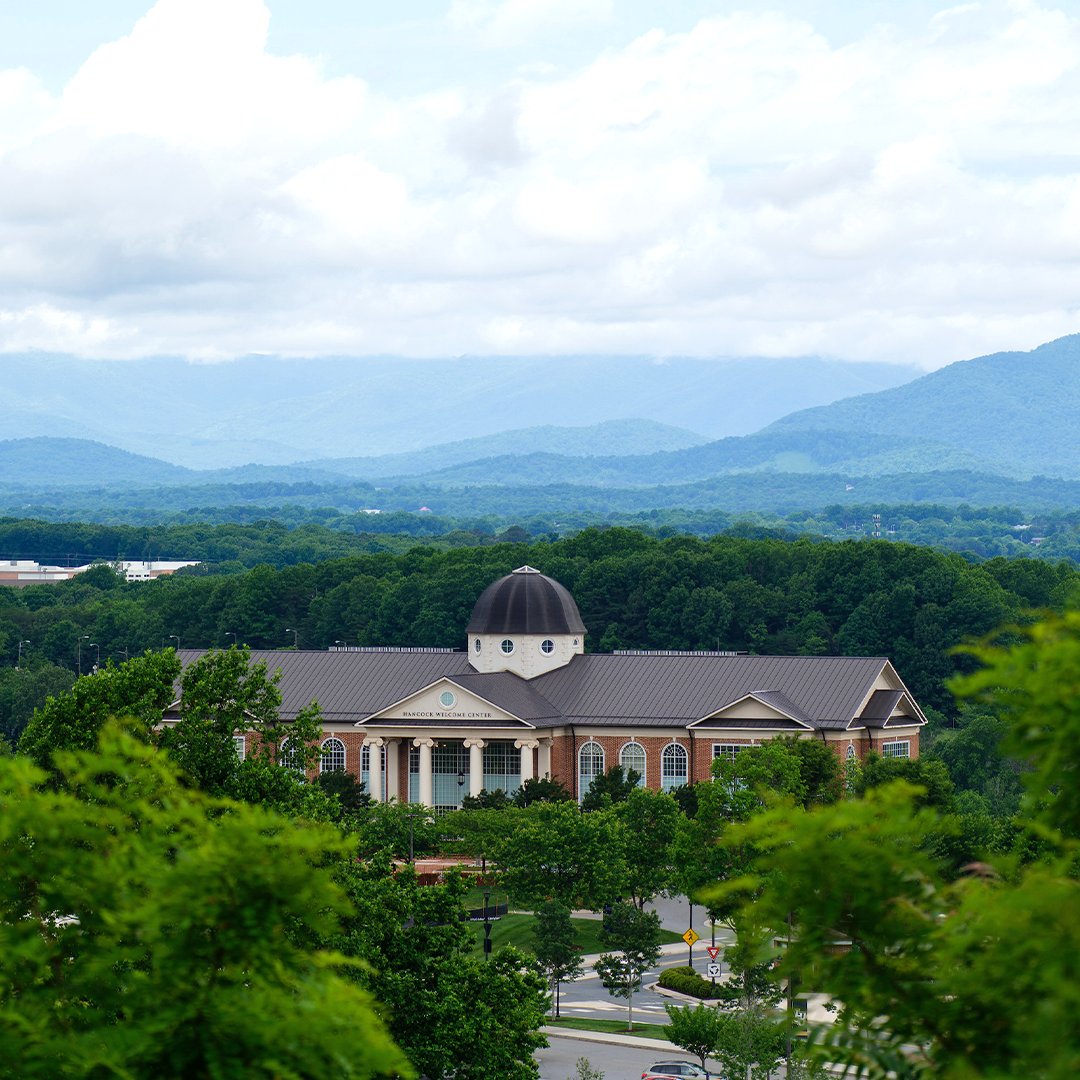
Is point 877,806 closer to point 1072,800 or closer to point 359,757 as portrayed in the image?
point 1072,800

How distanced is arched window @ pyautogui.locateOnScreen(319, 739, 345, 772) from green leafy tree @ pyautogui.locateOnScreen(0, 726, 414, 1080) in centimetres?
8483

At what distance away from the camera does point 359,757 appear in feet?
333

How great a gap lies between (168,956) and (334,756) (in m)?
87.2

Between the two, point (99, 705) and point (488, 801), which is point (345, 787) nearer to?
point (488, 801)

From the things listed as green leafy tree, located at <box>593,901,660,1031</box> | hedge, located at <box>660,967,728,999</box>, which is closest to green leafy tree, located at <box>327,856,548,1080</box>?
green leafy tree, located at <box>593,901,660,1031</box>

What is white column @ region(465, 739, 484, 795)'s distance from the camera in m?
97.6

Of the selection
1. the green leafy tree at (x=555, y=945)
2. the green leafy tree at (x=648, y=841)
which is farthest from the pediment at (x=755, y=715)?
the green leafy tree at (x=555, y=945)

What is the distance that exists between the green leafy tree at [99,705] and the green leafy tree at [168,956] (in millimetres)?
25596

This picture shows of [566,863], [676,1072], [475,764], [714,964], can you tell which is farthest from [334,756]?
[676,1072]

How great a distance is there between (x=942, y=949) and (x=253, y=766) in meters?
27.1

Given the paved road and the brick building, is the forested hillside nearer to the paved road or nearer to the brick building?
the brick building

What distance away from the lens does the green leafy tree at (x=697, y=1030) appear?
54062 mm

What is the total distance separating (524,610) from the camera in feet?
342

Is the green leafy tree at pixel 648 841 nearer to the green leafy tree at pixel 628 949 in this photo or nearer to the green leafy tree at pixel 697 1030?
the green leafy tree at pixel 628 949
